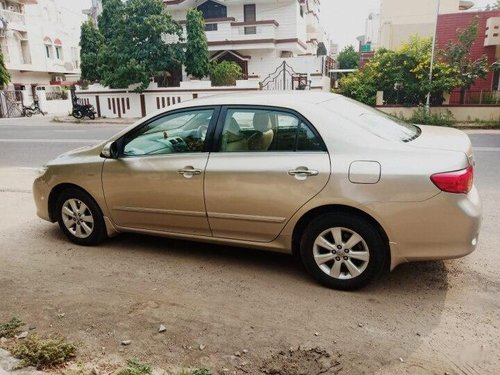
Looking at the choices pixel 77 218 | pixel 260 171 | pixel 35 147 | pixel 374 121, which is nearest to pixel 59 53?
pixel 35 147

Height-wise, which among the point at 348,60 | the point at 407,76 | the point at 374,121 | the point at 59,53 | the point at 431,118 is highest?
the point at 59,53

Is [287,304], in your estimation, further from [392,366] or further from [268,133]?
[268,133]

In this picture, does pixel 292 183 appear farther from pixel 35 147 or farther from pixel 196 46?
pixel 196 46

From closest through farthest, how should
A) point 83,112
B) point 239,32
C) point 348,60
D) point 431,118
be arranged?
point 431,118
point 83,112
point 239,32
point 348,60

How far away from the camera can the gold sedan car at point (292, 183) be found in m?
3.28

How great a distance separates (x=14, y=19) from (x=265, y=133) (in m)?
41.2

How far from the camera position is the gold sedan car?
3.28 m

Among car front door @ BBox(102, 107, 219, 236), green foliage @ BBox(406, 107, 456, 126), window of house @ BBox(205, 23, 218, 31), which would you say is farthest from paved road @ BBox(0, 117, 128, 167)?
window of house @ BBox(205, 23, 218, 31)

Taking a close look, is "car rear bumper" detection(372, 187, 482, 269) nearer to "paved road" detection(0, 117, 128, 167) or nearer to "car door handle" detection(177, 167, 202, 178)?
"car door handle" detection(177, 167, 202, 178)

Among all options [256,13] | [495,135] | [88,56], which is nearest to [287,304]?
[495,135]

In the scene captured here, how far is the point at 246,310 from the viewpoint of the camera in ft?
11.1

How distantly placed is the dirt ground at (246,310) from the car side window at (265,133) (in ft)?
3.80

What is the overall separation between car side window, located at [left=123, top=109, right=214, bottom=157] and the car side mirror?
0.10m

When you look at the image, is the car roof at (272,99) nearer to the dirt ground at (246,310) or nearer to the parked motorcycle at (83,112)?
the dirt ground at (246,310)
